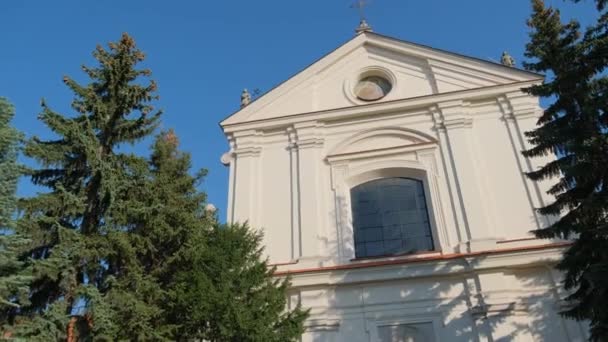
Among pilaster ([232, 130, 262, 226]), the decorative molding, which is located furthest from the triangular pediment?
the decorative molding

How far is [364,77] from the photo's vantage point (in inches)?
639

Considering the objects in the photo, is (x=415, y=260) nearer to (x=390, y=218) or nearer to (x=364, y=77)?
(x=390, y=218)

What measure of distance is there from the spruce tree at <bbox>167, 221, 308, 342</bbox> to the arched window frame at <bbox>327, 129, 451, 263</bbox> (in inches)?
137

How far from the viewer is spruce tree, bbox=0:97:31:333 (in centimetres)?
818

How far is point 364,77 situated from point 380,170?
3.86m

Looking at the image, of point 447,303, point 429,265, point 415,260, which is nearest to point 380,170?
point 415,260

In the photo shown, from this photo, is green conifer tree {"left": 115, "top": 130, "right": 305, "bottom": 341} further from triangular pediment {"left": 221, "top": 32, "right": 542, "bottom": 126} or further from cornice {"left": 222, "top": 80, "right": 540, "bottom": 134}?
triangular pediment {"left": 221, "top": 32, "right": 542, "bottom": 126}

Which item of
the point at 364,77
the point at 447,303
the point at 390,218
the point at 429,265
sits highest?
the point at 364,77

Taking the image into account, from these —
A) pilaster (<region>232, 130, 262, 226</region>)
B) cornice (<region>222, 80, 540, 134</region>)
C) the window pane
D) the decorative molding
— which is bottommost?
the window pane

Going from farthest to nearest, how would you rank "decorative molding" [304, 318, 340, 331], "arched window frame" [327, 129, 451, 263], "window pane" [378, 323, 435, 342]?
"arched window frame" [327, 129, 451, 263] → "decorative molding" [304, 318, 340, 331] → "window pane" [378, 323, 435, 342]

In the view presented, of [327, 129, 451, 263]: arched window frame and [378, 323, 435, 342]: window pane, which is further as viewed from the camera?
[327, 129, 451, 263]: arched window frame

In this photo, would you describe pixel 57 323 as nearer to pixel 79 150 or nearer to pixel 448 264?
pixel 79 150

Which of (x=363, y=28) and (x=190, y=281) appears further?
(x=363, y=28)

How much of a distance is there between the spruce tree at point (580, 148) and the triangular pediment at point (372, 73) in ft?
17.2
